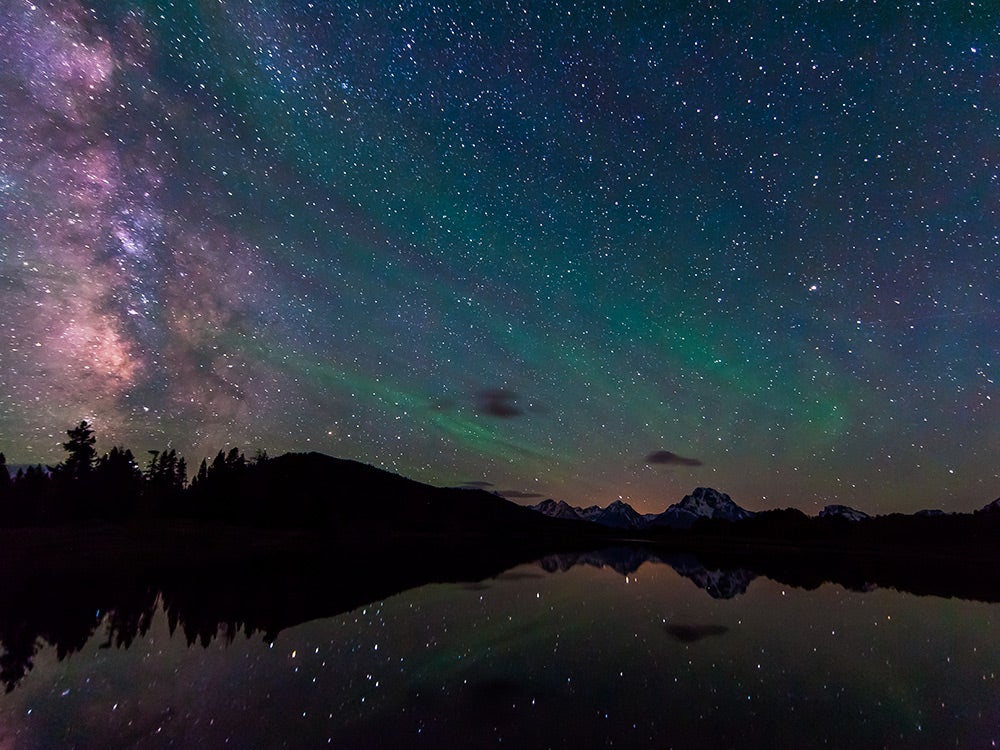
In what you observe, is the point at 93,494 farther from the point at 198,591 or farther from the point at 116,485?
the point at 198,591

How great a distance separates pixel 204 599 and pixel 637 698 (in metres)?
21.0

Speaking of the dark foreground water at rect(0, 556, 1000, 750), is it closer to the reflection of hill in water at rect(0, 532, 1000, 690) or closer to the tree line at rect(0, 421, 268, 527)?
the reflection of hill in water at rect(0, 532, 1000, 690)

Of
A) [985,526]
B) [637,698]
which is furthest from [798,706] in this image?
[985,526]

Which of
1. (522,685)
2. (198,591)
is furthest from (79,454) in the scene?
(522,685)

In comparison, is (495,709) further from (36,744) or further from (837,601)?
(837,601)

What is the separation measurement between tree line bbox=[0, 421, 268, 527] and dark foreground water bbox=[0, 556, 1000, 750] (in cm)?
7322

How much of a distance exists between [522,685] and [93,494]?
88.8m

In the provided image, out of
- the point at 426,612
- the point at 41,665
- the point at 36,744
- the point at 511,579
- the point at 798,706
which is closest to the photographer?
the point at 36,744

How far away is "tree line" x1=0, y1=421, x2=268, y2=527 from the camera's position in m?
74.7

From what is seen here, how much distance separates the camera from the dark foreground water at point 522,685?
33.4 feet

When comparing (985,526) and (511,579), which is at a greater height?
(985,526)

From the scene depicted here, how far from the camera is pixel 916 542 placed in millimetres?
128625

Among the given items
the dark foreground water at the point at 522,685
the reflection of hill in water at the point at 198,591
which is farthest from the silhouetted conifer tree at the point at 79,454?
the dark foreground water at the point at 522,685

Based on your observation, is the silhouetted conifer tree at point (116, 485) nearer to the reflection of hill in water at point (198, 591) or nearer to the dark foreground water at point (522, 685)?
the reflection of hill in water at point (198, 591)
